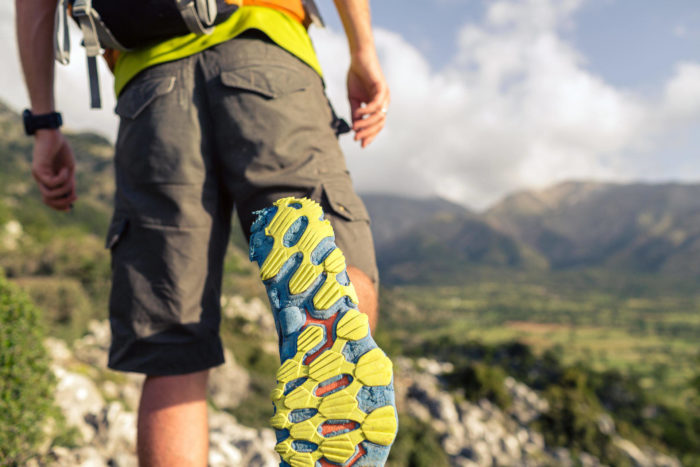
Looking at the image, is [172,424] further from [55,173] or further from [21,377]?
[21,377]

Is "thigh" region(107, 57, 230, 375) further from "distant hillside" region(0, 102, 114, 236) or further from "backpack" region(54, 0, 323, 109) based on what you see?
"distant hillside" region(0, 102, 114, 236)

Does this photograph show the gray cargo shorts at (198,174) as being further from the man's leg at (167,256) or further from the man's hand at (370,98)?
the man's hand at (370,98)

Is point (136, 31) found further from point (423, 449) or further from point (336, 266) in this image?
point (423, 449)

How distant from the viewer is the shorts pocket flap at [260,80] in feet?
3.96

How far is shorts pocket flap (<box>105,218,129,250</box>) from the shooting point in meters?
1.31

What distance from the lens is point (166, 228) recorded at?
1247mm

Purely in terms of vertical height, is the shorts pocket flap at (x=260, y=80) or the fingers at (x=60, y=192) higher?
the shorts pocket flap at (x=260, y=80)

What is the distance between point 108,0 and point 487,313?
409ft

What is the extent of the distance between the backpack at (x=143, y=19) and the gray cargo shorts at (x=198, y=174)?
8 cm

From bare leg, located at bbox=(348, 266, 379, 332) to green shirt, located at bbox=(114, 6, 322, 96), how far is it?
69 centimetres

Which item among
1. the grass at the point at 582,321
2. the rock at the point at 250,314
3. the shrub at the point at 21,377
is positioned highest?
the shrub at the point at 21,377

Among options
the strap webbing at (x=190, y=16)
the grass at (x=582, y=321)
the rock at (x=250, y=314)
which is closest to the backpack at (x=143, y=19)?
the strap webbing at (x=190, y=16)

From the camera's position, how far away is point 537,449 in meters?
19.7

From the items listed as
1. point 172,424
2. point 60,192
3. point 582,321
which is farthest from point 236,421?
point 582,321
